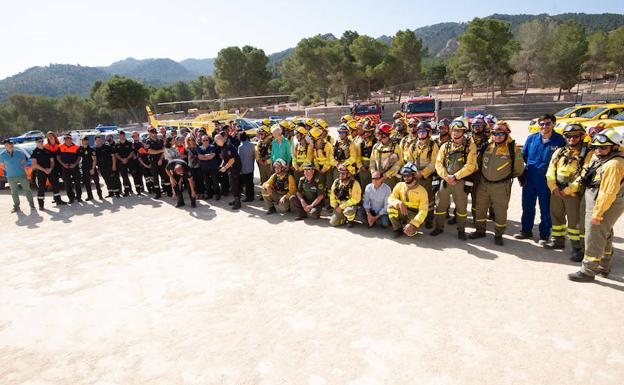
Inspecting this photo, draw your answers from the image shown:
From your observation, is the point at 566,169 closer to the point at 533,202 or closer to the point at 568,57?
the point at 533,202

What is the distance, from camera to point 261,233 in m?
6.57

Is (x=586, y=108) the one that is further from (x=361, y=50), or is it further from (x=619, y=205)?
(x=361, y=50)

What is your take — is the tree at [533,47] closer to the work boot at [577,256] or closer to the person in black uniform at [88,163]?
the work boot at [577,256]

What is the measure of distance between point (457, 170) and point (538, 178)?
1.14m

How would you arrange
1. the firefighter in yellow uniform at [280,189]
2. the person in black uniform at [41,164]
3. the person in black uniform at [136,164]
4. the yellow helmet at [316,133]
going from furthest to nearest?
the person in black uniform at [136,164], the person in black uniform at [41,164], the firefighter in yellow uniform at [280,189], the yellow helmet at [316,133]

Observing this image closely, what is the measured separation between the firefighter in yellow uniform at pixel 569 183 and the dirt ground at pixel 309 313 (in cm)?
35

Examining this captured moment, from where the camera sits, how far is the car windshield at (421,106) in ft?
66.5

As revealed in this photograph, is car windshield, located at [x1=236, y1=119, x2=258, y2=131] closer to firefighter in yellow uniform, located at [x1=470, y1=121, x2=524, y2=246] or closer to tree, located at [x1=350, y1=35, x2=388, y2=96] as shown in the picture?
firefighter in yellow uniform, located at [x1=470, y1=121, x2=524, y2=246]

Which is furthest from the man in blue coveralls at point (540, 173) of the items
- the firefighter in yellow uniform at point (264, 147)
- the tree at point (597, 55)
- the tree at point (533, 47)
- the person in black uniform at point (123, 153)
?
the tree at point (597, 55)

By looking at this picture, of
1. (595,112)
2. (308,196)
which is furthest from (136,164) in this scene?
(595,112)

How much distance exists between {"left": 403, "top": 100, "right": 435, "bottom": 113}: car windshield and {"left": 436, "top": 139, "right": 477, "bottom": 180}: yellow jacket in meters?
15.7

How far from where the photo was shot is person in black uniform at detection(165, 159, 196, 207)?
868cm

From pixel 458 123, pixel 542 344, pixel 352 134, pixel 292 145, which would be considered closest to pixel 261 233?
pixel 292 145

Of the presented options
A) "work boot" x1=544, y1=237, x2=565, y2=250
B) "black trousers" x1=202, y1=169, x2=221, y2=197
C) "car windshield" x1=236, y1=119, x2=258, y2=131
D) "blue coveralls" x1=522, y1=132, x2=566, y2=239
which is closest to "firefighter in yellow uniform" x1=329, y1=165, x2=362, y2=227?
"blue coveralls" x1=522, y1=132, x2=566, y2=239
